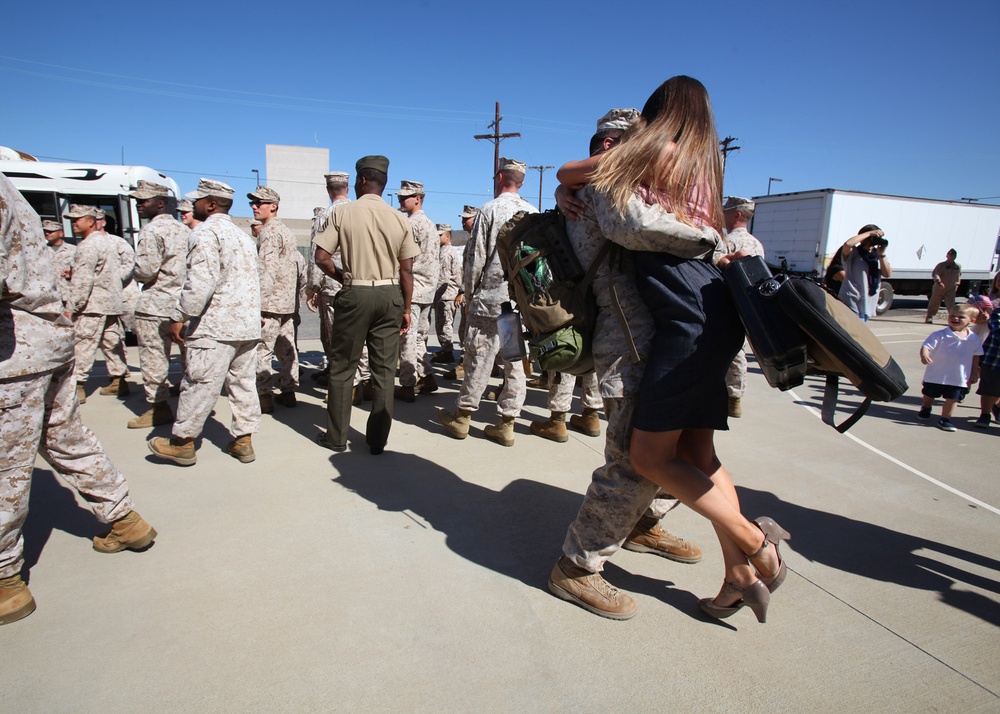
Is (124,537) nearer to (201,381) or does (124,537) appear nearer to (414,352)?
(201,381)

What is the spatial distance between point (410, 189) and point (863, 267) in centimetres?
462

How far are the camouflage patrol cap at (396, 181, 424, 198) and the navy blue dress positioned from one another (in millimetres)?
4516

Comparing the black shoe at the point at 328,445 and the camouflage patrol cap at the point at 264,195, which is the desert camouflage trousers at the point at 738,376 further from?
the camouflage patrol cap at the point at 264,195

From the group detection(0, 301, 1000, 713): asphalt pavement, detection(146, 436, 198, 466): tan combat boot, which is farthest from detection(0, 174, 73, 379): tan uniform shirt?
detection(146, 436, 198, 466): tan combat boot

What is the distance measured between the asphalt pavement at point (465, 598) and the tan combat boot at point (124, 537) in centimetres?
6

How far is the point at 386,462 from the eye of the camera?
3852 millimetres

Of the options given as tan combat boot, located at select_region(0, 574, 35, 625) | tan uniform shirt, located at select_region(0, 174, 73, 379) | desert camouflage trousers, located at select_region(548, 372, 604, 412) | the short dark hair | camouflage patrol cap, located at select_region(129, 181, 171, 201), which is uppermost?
the short dark hair

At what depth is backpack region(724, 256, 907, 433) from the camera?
1.71 metres

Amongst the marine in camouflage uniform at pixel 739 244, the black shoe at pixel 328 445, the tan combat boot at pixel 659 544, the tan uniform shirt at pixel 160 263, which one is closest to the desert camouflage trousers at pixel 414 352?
the black shoe at pixel 328 445

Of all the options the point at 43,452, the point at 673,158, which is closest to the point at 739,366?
the point at 673,158

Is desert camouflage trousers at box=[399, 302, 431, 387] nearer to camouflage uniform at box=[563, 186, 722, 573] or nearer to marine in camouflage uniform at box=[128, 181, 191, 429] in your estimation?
marine in camouflage uniform at box=[128, 181, 191, 429]

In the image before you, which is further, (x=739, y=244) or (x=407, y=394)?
(x=407, y=394)

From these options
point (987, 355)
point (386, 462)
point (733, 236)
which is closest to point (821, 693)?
point (386, 462)

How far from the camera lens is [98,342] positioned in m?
5.42
